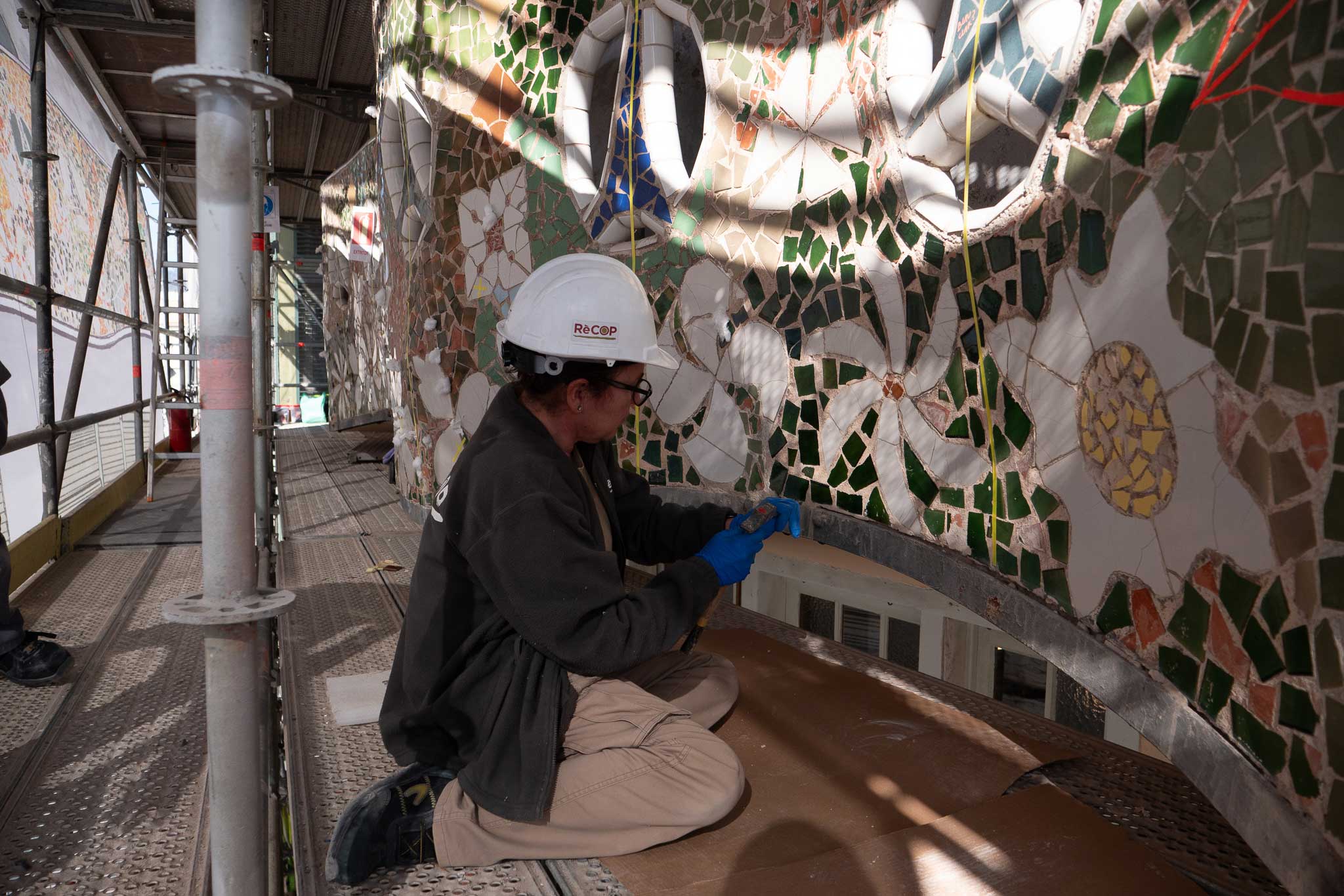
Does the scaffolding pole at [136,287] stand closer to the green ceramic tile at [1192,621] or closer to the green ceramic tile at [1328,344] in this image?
the green ceramic tile at [1192,621]

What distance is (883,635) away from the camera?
17.9 feet

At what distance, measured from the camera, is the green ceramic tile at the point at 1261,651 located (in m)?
1.79

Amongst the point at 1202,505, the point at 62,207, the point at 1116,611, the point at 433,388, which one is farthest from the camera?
the point at 62,207

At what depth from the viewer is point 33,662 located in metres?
3.63

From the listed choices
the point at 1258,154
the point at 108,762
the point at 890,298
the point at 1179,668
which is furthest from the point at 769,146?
the point at 108,762

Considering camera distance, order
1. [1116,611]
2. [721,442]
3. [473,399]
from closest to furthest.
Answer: [1116,611], [721,442], [473,399]

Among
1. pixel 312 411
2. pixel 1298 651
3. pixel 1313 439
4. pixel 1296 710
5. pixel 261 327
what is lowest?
pixel 312 411

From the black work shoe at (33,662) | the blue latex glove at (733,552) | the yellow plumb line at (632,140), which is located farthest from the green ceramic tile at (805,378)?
the black work shoe at (33,662)

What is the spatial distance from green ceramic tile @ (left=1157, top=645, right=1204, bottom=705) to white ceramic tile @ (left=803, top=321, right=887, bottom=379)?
133 centimetres

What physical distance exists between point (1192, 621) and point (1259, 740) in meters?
0.27

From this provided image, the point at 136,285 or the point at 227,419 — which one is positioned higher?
the point at 136,285

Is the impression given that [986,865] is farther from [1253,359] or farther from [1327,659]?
[1253,359]

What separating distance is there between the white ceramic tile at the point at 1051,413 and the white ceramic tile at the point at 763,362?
129 cm

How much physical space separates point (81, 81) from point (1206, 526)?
8.92 metres
